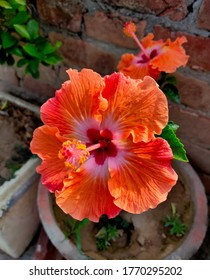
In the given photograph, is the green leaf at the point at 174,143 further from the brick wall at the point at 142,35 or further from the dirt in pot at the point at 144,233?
the dirt in pot at the point at 144,233

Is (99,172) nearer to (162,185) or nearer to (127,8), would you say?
(162,185)

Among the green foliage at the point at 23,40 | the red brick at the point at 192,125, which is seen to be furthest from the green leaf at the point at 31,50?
the red brick at the point at 192,125

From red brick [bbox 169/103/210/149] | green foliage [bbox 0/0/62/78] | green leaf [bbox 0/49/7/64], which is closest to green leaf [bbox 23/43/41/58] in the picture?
green foliage [bbox 0/0/62/78]

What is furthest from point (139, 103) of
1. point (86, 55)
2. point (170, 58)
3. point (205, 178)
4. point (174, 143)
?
point (205, 178)

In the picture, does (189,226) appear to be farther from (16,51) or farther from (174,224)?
(16,51)

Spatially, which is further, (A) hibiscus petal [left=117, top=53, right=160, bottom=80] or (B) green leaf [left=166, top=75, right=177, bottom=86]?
(B) green leaf [left=166, top=75, right=177, bottom=86]

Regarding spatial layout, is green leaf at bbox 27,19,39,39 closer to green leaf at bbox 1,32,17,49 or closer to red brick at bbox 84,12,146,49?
green leaf at bbox 1,32,17,49

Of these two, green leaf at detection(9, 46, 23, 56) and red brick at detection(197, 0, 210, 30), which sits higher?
red brick at detection(197, 0, 210, 30)
